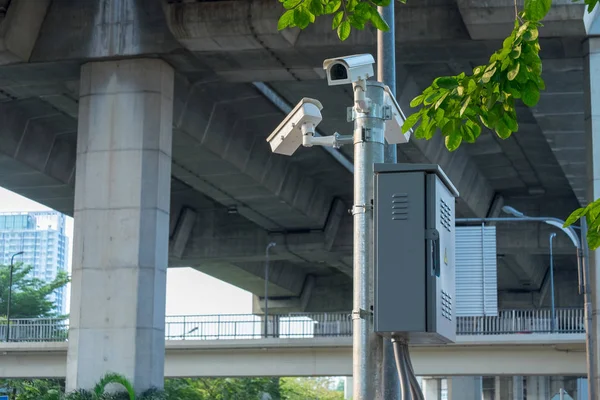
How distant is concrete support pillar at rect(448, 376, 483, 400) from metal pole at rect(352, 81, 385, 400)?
222 feet

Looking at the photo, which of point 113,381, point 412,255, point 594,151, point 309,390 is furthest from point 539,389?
point 412,255

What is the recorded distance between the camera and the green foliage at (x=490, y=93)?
6.09 m

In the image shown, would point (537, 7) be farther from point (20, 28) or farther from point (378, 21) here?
point (20, 28)

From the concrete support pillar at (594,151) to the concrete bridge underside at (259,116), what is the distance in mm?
684

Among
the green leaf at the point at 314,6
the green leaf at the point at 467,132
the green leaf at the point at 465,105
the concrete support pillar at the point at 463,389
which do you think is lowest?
the concrete support pillar at the point at 463,389

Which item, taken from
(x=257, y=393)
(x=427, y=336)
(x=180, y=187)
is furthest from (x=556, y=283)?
(x=427, y=336)

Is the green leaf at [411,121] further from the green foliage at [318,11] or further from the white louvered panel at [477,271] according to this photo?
the white louvered panel at [477,271]

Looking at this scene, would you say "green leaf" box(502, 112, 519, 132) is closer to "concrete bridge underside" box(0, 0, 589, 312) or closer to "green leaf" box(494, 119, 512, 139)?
"green leaf" box(494, 119, 512, 139)

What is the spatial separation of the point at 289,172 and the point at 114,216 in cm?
1956

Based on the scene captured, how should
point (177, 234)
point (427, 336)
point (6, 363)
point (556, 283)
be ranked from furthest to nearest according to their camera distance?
point (556, 283)
point (177, 234)
point (6, 363)
point (427, 336)

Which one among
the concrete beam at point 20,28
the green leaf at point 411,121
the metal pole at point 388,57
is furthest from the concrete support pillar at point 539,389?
the green leaf at point 411,121

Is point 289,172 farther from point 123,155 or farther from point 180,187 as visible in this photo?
point 123,155

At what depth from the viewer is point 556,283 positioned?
76.8 meters

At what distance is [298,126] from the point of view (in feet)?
26.2
